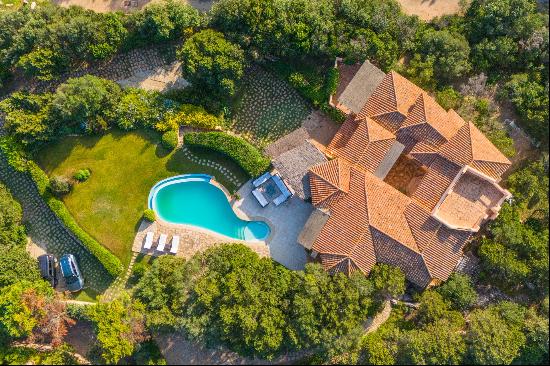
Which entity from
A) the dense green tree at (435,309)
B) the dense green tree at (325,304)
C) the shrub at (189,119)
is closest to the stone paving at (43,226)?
the shrub at (189,119)

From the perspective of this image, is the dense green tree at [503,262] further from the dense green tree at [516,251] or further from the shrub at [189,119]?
the shrub at [189,119]

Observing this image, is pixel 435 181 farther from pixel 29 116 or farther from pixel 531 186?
pixel 29 116

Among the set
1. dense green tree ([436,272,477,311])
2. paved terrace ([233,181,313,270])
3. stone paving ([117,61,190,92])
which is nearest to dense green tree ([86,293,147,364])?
paved terrace ([233,181,313,270])

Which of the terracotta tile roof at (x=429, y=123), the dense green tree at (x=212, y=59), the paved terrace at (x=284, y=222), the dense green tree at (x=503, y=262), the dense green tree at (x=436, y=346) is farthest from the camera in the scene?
the paved terrace at (x=284, y=222)

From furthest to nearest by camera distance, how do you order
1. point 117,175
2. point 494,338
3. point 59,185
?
1. point 117,175
2. point 59,185
3. point 494,338

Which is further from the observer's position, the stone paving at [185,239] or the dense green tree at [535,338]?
the stone paving at [185,239]

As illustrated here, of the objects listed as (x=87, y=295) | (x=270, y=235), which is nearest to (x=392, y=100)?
(x=270, y=235)
